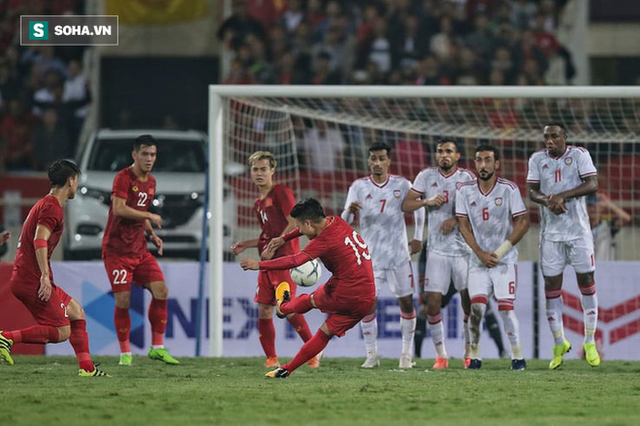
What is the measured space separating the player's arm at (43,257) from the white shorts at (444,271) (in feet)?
13.3

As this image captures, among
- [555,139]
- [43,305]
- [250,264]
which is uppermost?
[555,139]

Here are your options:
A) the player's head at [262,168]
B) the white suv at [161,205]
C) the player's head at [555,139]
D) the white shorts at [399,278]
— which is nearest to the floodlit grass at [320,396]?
the white shorts at [399,278]

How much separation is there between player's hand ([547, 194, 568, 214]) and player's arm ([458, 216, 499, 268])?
75 cm

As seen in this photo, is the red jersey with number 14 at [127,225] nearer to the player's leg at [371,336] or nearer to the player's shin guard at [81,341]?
the player's shin guard at [81,341]

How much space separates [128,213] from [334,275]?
2.48 meters

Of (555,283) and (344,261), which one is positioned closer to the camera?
(344,261)

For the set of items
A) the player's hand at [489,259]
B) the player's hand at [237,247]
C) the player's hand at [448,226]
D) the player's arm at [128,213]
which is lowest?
the player's hand at [489,259]

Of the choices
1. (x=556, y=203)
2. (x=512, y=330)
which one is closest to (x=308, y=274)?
(x=512, y=330)

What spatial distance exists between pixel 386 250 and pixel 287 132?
170 inches

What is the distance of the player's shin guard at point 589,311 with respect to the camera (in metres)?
12.7

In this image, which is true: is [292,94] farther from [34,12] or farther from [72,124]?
[34,12]

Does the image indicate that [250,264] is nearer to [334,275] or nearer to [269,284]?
[334,275]

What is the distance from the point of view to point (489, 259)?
12531 mm

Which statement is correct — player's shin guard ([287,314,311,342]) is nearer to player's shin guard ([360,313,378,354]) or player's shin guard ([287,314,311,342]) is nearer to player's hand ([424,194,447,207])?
player's shin guard ([360,313,378,354])
